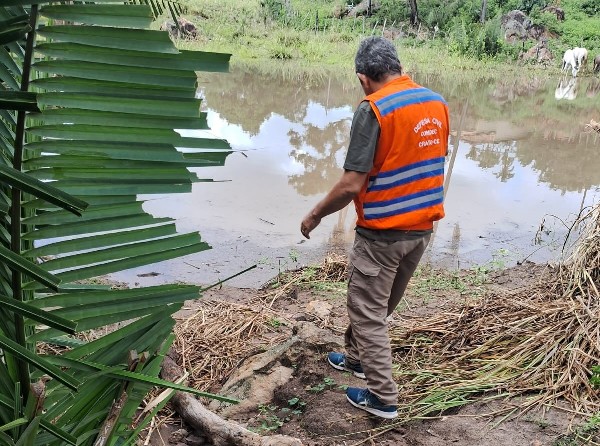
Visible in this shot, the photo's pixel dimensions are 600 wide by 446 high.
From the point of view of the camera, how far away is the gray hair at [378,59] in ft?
9.92

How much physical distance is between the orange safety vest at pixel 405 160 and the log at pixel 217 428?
3.67 ft

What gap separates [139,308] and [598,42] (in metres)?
34.5

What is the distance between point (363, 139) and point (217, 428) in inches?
59.2

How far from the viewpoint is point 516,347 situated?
3.52 m

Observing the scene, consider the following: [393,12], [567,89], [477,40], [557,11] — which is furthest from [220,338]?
[557,11]

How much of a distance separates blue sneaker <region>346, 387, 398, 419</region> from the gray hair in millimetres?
1593

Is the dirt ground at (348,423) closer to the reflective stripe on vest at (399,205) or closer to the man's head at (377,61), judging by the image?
the reflective stripe on vest at (399,205)

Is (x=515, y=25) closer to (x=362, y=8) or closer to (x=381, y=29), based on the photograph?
(x=381, y=29)

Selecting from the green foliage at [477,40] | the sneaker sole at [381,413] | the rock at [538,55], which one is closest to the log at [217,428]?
the sneaker sole at [381,413]

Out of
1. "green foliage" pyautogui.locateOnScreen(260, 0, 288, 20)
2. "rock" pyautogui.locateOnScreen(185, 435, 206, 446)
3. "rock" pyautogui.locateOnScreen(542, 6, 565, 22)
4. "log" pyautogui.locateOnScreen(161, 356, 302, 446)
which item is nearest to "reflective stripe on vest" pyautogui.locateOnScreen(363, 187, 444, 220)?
"log" pyautogui.locateOnScreen(161, 356, 302, 446)

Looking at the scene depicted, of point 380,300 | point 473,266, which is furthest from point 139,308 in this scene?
point 473,266

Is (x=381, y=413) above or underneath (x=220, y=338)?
above

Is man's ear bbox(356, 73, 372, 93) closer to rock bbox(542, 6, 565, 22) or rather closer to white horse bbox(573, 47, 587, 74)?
white horse bbox(573, 47, 587, 74)

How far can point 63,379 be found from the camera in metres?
0.96
